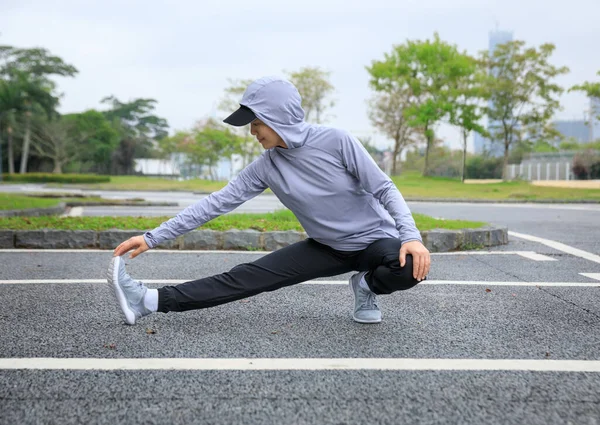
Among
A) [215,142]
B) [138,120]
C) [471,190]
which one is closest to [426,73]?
[471,190]

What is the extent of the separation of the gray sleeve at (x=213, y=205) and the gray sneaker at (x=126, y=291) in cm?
21

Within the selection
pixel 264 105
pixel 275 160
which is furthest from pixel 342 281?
pixel 264 105

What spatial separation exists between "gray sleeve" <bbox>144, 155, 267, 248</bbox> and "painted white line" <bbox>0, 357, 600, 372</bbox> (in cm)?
71

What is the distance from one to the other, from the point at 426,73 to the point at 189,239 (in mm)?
34504

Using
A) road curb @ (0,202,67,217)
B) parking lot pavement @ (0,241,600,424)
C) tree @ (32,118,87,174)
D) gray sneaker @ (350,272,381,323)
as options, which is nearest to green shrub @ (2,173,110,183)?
tree @ (32,118,87,174)

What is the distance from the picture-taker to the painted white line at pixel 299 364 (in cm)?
252

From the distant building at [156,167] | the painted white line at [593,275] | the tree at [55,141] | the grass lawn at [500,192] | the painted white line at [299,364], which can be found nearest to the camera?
the painted white line at [299,364]

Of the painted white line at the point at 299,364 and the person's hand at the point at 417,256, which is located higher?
the person's hand at the point at 417,256

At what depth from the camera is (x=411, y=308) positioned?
379 cm

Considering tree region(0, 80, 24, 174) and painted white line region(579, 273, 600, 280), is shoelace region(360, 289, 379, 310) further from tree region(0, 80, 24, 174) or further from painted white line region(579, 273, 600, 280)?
tree region(0, 80, 24, 174)

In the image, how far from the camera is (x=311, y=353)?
274cm

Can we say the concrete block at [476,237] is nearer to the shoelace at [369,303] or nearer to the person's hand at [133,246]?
the shoelace at [369,303]

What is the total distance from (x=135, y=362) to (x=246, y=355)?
513 millimetres

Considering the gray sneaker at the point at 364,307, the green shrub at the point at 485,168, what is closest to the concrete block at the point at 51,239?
the gray sneaker at the point at 364,307
